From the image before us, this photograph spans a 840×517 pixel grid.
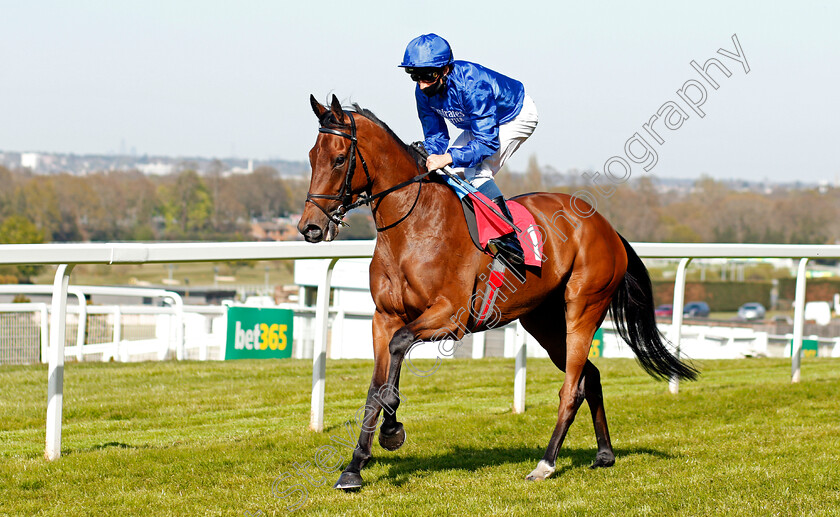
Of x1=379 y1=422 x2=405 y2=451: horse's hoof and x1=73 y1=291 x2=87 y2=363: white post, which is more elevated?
x1=379 y1=422 x2=405 y2=451: horse's hoof

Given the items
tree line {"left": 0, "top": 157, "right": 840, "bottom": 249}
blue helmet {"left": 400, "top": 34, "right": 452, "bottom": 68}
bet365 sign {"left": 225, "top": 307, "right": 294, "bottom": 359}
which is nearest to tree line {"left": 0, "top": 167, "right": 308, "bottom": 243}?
tree line {"left": 0, "top": 157, "right": 840, "bottom": 249}

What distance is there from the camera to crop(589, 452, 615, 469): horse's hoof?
4.34m

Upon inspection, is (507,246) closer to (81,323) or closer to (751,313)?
(81,323)

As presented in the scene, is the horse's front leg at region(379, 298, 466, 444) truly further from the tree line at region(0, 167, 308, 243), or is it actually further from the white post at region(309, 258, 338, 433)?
the tree line at region(0, 167, 308, 243)

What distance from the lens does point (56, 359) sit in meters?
3.94

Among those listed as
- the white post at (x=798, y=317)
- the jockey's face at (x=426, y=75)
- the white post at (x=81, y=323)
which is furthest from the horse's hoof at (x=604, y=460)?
the white post at (x=81, y=323)

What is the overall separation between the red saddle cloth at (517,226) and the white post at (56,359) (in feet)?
6.01

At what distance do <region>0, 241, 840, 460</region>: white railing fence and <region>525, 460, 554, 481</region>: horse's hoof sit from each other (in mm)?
1335

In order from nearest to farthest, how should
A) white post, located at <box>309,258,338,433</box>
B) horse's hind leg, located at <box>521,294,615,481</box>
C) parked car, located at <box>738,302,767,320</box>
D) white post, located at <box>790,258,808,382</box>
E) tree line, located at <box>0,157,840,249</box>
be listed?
horse's hind leg, located at <box>521,294,615,481</box>, white post, located at <box>309,258,338,433</box>, white post, located at <box>790,258,808,382</box>, parked car, located at <box>738,302,767,320</box>, tree line, located at <box>0,157,840,249</box>

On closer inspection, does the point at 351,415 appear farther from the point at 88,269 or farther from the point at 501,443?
the point at 88,269

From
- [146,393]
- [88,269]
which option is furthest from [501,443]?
[88,269]

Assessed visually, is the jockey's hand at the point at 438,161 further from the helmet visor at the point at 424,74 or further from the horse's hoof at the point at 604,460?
the horse's hoof at the point at 604,460

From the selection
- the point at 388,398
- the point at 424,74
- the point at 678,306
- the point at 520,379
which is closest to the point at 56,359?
the point at 388,398

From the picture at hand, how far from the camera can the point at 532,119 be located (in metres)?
4.38
